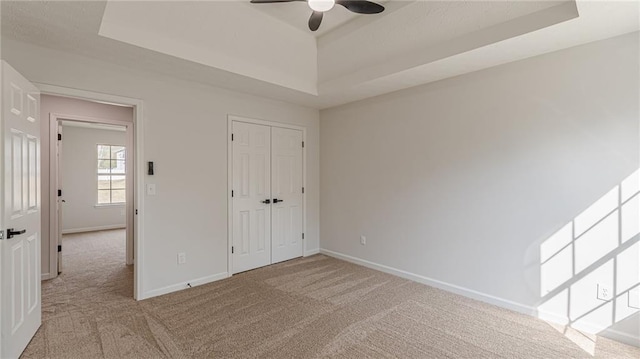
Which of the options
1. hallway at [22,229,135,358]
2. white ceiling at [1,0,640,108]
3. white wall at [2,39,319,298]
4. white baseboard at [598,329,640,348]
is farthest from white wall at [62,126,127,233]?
white baseboard at [598,329,640,348]

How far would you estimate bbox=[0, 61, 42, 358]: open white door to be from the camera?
6.32 feet

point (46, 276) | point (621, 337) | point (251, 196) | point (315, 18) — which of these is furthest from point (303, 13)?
point (46, 276)

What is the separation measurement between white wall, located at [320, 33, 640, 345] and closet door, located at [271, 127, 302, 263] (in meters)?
0.93

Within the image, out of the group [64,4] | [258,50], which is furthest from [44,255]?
[258,50]

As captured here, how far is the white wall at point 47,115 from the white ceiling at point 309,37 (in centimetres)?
184

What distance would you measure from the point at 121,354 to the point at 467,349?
2.61 meters

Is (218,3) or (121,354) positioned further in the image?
(218,3)

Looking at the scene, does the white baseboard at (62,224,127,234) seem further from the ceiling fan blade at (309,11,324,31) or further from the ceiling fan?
the ceiling fan blade at (309,11,324,31)

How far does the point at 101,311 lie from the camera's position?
112 inches

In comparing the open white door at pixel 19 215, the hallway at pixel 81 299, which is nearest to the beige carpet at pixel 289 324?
the hallway at pixel 81 299

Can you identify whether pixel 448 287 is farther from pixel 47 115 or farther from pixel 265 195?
pixel 47 115

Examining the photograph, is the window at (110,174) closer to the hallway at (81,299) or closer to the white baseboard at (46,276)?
the hallway at (81,299)

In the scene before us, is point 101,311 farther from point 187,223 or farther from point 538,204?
point 538,204

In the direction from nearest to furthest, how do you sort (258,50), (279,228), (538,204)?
(538,204) < (258,50) < (279,228)
